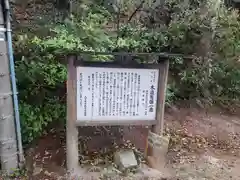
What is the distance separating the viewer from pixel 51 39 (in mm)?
4863

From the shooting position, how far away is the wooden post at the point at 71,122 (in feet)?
13.0

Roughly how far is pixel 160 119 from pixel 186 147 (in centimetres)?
132

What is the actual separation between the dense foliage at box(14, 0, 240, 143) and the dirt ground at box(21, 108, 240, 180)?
1.08 ft

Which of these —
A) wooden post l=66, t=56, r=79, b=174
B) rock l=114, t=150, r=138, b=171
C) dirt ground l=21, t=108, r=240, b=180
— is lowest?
dirt ground l=21, t=108, r=240, b=180

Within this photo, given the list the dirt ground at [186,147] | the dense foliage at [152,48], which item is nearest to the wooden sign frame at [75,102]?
the dirt ground at [186,147]

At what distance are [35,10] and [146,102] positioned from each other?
166 inches

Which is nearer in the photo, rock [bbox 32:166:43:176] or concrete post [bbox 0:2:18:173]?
concrete post [bbox 0:2:18:173]

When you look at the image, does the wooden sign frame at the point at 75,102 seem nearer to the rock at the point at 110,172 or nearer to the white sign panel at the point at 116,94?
the white sign panel at the point at 116,94

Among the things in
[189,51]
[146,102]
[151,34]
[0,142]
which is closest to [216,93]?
[189,51]

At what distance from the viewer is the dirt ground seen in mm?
4398

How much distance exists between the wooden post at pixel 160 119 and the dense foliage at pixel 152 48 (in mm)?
1366

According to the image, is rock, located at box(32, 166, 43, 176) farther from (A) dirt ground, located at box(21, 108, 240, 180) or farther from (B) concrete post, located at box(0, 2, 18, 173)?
(B) concrete post, located at box(0, 2, 18, 173)

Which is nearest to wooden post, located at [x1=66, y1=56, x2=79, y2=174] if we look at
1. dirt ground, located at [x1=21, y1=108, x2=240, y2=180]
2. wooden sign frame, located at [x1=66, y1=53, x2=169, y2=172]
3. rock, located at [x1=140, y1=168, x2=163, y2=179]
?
wooden sign frame, located at [x1=66, y1=53, x2=169, y2=172]

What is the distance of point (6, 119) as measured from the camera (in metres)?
3.87
